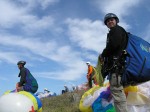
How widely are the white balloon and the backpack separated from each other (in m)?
3.06

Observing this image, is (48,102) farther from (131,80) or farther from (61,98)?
(131,80)

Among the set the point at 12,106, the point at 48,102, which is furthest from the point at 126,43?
the point at 48,102

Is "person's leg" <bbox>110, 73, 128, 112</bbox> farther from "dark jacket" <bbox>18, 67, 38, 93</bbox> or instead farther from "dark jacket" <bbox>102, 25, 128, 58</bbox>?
"dark jacket" <bbox>18, 67, 38, 93</bbox>

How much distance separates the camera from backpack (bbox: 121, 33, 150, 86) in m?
6.37

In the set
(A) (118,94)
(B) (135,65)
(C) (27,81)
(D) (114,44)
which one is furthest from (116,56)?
(C) (27,81)

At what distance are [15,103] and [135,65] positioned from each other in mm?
3375

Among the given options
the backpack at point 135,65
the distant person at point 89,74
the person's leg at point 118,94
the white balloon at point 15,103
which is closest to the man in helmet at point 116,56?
the person's leg at point 118,94

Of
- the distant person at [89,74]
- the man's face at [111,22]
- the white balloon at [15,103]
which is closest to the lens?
the man's face at [111,22]

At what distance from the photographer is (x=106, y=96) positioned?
8.02 m

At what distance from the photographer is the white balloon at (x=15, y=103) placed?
27.9 ft

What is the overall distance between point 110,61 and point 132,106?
4.53 ft

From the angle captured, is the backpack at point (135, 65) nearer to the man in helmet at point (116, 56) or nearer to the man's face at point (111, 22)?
the man in helmet at point (116, 56)

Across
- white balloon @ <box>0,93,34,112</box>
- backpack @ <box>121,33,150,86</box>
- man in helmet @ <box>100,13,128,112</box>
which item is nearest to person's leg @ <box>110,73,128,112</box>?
man in helmet @ <box>100,13,128,112</box>

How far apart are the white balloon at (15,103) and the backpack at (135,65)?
3.06m
